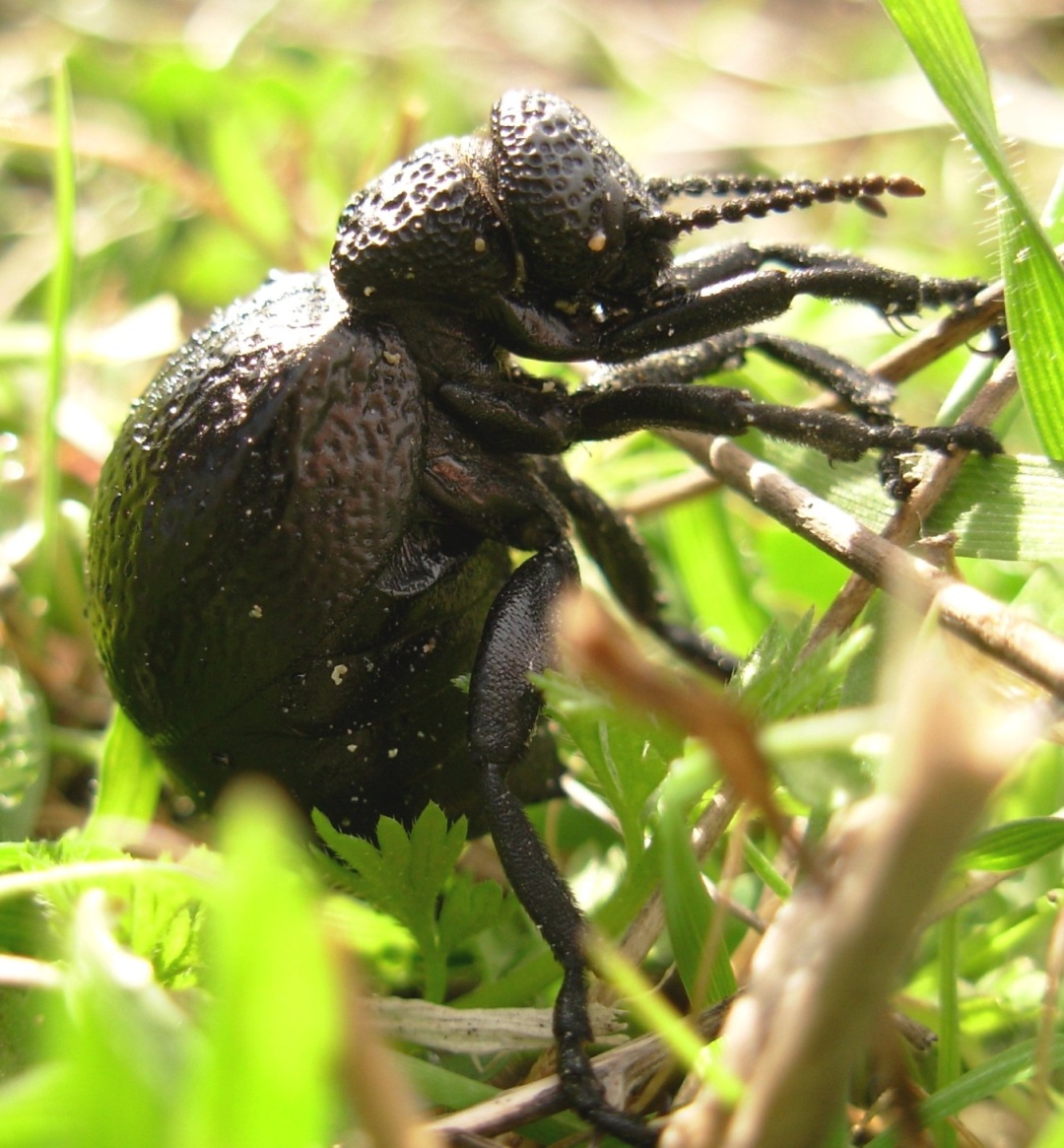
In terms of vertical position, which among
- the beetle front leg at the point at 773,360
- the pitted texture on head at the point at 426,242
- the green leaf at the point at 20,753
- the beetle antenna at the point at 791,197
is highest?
the beetle antenna at the point at 791,197

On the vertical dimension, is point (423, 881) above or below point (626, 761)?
below

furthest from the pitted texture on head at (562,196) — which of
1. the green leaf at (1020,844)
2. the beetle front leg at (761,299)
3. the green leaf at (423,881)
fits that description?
the green leaf at (1020,844)

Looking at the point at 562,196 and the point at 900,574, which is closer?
the point at 900,574

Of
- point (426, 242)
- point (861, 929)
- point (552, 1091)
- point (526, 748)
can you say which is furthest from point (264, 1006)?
point (426, 242)

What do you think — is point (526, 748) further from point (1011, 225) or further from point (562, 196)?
point (1011, 225)

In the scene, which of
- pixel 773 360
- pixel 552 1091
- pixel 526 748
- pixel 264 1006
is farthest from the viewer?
pixel 773 360

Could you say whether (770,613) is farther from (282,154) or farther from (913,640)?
(282,154)

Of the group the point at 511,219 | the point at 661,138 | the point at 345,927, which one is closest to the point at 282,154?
the point at 661,138

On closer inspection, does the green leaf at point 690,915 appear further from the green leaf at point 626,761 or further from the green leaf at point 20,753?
the green leaf at point 20,753
